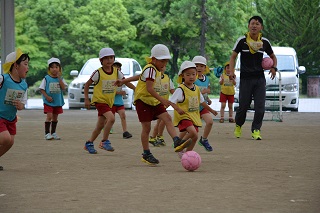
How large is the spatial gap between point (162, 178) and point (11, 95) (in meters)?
2.34

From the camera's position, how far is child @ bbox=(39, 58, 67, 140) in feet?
58.7

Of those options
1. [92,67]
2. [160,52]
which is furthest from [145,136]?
[92,67]

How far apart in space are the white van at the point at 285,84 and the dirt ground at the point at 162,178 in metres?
10.4

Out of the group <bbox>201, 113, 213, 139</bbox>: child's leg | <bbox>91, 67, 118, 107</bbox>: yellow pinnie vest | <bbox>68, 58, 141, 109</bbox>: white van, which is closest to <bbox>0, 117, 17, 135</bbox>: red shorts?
<bbox>91, 67, 118, 107</bbox>: yellow pinnie vest

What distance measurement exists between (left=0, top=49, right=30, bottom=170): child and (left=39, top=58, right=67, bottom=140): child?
220 inches

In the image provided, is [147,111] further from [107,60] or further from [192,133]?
[107,60]

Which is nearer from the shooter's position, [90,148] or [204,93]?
[90,148]

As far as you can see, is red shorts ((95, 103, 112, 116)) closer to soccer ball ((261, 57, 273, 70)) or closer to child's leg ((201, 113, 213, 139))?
child's leg ((201, 113, 213, 139))

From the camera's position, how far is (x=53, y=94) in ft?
59.1

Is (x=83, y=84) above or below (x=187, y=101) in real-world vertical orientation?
below

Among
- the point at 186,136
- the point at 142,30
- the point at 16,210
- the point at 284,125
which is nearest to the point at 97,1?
the point at 142,30

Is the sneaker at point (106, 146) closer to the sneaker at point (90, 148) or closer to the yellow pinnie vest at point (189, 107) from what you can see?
the sneaker at point (90, 148)

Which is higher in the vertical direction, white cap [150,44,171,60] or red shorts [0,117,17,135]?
white cap [150,44,171,60]

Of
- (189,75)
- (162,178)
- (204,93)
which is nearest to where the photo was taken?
(162,178)
